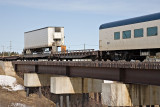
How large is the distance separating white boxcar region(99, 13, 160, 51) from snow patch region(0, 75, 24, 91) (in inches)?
700

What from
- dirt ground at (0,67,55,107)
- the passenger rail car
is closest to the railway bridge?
the passenger rail car

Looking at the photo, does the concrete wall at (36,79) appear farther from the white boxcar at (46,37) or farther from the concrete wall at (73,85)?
the concrete wall at (73,85)

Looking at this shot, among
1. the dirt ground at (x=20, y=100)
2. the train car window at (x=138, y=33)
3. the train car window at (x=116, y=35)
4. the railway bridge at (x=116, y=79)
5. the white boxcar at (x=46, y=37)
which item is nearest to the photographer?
the railway bridge at (x=116, y=79)

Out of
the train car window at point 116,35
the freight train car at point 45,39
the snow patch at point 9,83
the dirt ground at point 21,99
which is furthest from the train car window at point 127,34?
the snow patch at point 9,83

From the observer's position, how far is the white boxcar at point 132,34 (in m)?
23.8

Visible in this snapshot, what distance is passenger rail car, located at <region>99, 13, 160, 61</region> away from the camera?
940 inches

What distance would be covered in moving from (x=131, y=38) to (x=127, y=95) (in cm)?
620

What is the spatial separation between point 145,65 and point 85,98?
21250 millimetres

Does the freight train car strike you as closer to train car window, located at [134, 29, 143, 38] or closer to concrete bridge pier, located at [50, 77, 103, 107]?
concrete bridge pier, located at [50, 77, 103, 107]

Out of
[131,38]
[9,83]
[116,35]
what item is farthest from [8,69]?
[131,38]

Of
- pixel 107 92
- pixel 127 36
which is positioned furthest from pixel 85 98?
pixel 107 92

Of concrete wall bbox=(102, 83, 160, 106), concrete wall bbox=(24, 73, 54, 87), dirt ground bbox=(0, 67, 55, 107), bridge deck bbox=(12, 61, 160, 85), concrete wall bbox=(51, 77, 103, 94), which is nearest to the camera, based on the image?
bridge deck bbox=(12, 61, 160, 85)

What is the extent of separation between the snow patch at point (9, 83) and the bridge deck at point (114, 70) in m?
9.99

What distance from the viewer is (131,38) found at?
2631 centimetres
